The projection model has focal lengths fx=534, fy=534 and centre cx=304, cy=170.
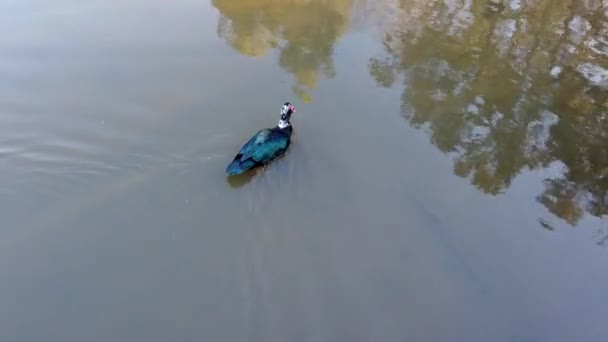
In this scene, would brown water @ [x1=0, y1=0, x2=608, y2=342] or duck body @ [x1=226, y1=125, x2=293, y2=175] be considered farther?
duck body @ [x1=226, y1=125, x2=293, y2=175]

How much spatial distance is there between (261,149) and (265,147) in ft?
0.26

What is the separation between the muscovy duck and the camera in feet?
22.7

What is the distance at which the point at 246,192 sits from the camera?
6.86 meters

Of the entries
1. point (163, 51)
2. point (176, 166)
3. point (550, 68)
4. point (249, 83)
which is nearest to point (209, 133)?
point (176, 166)

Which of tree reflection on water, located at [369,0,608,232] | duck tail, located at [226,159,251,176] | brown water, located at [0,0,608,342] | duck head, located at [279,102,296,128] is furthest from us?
tree reflection on water, located at [369,0,608,232]

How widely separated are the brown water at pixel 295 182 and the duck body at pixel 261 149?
0.20m

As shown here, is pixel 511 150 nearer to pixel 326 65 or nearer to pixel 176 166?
pixel 326 65

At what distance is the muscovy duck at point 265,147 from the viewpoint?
691cm

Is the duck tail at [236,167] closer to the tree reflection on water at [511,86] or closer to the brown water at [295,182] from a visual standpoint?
the brown water at [295,182]

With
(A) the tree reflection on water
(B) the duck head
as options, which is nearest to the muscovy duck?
(B) the duck head

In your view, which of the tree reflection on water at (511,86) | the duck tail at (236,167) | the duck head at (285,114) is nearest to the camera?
the duck tail at (236,167)

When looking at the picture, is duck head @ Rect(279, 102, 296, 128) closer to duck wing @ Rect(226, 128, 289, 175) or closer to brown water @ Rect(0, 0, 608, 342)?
duck wing @ Rect(226, 128, 289, 175)

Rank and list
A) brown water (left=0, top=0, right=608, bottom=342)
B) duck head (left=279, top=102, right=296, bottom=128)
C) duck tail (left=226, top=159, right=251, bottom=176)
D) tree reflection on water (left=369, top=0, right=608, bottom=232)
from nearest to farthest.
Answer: brown water (left=0, top=0, right=608, bottom=342), duck tail (left=226, top=159, right=251, bottom=176), duck head (left=279, top=102, right=296, bottom=128), tree reflection on water (left=369, top=0, right=608, bottom=232)

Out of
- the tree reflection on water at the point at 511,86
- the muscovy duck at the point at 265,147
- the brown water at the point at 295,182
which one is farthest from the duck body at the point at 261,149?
the tree reflection on water at the point at 511,86
